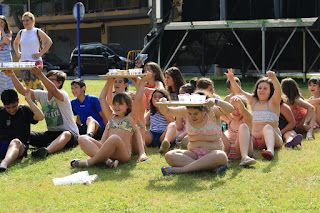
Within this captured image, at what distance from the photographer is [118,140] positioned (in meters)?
5.54

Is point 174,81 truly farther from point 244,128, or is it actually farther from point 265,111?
point 244,128

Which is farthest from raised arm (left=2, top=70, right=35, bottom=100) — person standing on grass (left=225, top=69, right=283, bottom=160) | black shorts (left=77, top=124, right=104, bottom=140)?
person standing on grass (left=225, top=69, right=283, bottom=160)

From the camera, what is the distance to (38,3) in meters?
36.6

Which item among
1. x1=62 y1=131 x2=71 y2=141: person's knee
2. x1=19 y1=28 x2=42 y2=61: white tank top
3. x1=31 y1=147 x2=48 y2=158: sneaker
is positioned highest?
x1=19 y1=28 x2=42 y2=61: white tank top

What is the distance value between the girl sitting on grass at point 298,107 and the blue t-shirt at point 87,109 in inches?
113

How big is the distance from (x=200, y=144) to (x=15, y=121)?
8.14 feet

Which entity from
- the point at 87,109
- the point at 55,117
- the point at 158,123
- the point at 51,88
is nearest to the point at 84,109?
the point at 87,109

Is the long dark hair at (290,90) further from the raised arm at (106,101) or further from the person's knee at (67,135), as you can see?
the person's knee at (67,135)

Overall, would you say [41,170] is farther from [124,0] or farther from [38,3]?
[38,3]

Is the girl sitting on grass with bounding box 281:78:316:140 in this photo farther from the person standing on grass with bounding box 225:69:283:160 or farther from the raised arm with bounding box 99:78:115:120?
the raised arm with bounding box 99:78:115:120

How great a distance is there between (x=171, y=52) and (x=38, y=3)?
73.6 feet

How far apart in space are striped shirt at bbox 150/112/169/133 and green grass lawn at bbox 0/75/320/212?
3.38ft

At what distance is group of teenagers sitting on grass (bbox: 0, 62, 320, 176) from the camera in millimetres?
5293

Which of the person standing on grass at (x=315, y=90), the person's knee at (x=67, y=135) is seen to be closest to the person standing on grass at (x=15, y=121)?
the person's knee at (x=67, y=135)
